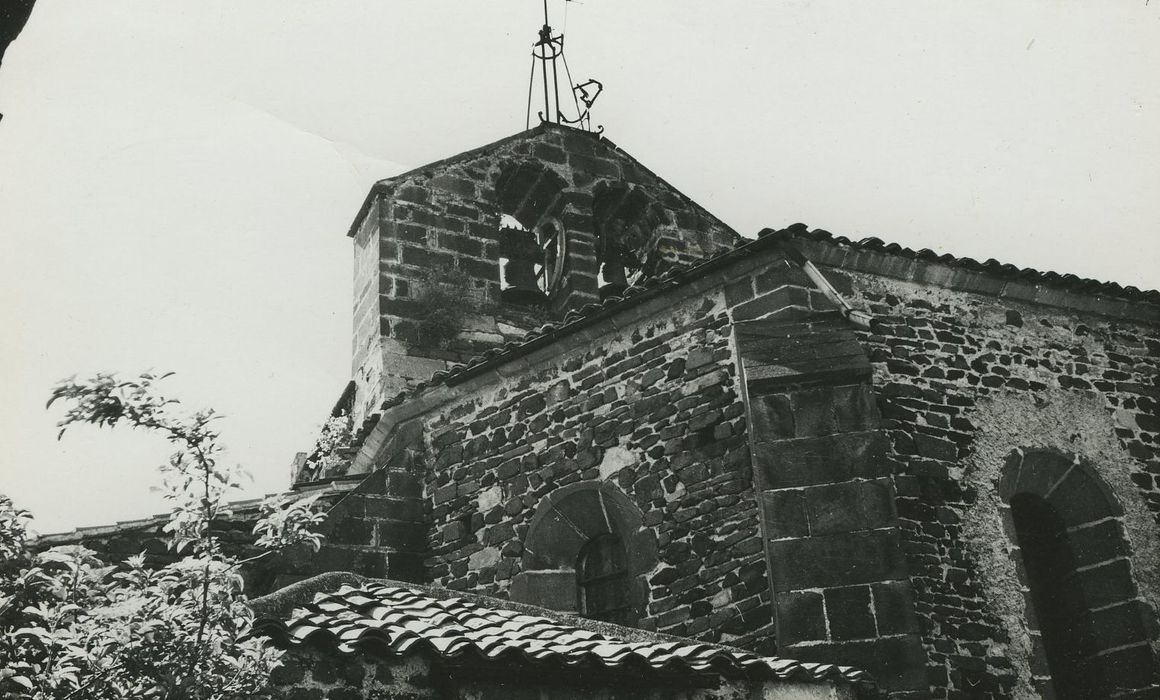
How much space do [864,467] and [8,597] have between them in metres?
5.74

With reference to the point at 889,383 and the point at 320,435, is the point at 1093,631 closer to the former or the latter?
the point at 889,383

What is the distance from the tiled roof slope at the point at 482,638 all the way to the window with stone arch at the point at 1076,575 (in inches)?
92.2

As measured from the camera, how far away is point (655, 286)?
9.77 m

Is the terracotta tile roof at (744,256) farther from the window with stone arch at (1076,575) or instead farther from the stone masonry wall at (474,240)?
the stone masonry wall at (474,240)

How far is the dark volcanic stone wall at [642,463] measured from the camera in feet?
29.0

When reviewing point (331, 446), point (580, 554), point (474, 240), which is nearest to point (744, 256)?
point (580, 554)

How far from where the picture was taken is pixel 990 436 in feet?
30.9

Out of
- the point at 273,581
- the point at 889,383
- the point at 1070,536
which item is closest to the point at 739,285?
the point at 889,383

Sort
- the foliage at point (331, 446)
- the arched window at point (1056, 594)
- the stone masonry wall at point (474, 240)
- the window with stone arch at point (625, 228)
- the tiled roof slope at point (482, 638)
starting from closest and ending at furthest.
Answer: the tiled roof slope at point (482, 638) → the arched window at point (1056, 594) → the foliage at point (331, 446) → the stone masonry wall at point (474, 240) → the window with stone arch at point (625, 228)

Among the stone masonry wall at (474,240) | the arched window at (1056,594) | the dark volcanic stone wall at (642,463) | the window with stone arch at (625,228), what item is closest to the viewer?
the dark volcanic stone wall at (642,463)

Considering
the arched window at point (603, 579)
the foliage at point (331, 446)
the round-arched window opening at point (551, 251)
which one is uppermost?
the round-arched window opening at point (551, 251)

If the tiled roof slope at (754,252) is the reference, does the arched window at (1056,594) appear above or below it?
below

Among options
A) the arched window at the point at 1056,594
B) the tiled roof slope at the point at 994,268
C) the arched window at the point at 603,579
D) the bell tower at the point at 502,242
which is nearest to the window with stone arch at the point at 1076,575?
the arched window at the point at 1056,594

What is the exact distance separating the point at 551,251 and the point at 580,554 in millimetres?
4797
